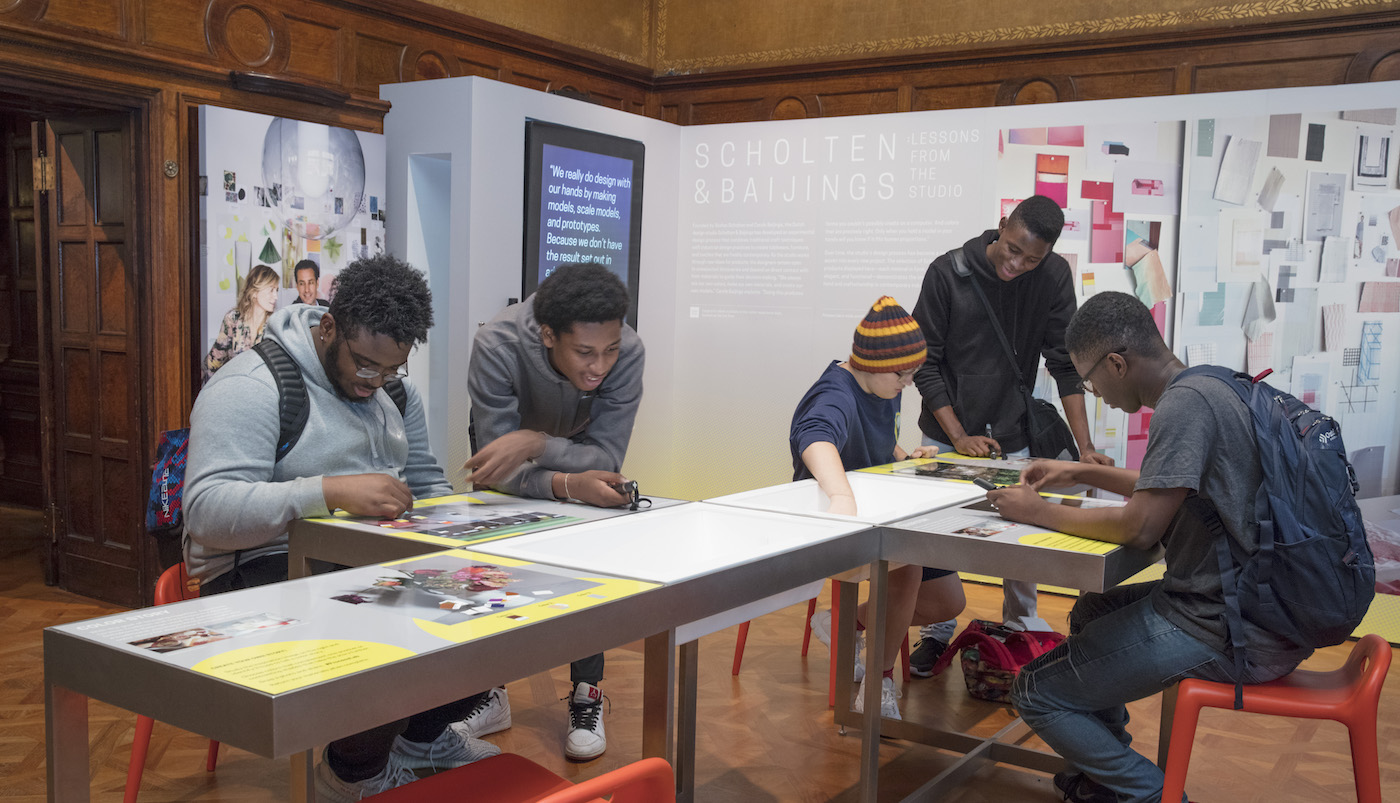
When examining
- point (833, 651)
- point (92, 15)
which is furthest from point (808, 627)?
point (92, 15)

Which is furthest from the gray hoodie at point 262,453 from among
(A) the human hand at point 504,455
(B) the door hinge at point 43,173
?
(B) the door hinge at point 43,173

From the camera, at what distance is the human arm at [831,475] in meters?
2.56

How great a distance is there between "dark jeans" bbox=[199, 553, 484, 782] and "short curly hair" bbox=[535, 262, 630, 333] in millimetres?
841

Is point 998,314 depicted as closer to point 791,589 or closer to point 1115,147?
point 1115,147

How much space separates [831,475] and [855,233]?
3156mm

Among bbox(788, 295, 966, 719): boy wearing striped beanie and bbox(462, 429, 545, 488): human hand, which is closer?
bbox(462, 429, 545, 488): human hand

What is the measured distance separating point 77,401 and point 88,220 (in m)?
0.79

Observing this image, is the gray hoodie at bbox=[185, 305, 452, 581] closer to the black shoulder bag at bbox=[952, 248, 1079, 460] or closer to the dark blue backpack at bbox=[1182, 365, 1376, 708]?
the dark blue backpack at bbox=[1182, 365, 1376, 708]

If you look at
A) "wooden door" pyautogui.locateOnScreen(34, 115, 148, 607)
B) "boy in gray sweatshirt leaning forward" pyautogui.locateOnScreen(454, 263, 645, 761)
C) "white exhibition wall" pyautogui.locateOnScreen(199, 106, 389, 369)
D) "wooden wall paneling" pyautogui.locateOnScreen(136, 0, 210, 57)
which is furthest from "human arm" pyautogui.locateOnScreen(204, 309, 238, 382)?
"boy in gray sweatshirt leaning forward" pyautogui.locateOnScreen(454, 263, 645, 761)

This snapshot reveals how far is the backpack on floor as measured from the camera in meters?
3.66

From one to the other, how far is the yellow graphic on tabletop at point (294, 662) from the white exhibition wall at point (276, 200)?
3400 millimetres

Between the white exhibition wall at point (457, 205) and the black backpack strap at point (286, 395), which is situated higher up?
the white exhibition wall at point (457, 205)

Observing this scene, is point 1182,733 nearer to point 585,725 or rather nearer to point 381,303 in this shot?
point 585,725

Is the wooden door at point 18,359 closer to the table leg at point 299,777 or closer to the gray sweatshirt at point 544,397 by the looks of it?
the gray sweatshirt at point 544,397
